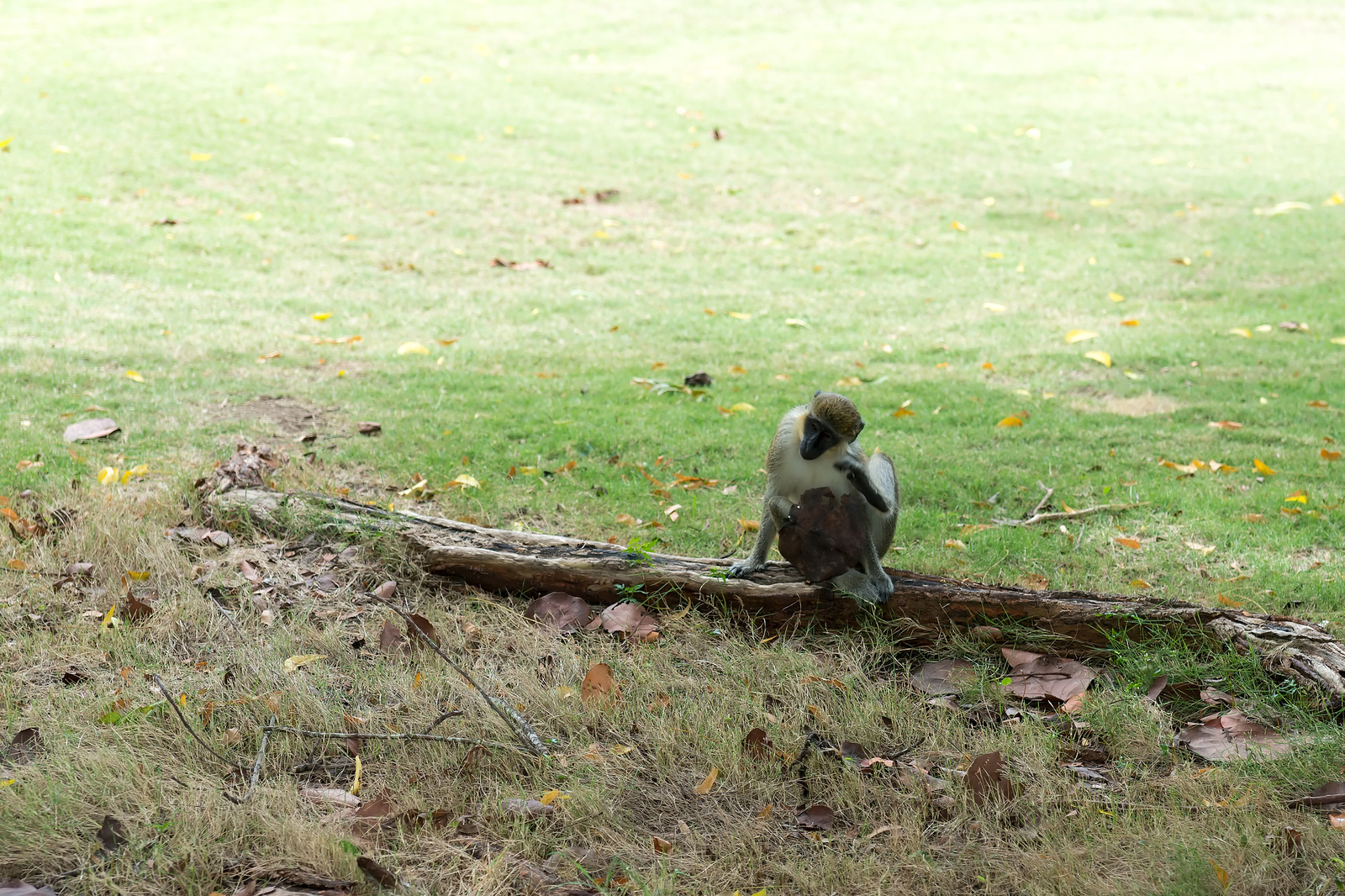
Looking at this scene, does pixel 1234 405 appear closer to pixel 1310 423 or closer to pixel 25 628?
pixel 1310 423

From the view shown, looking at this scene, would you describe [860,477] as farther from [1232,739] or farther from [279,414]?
[279,414]

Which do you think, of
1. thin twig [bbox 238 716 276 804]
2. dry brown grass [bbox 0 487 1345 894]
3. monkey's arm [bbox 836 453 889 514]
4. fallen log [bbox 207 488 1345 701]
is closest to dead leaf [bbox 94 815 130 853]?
dry brown grass [bbox 0 487 1345 894]

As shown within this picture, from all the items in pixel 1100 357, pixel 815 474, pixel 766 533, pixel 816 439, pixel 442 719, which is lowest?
pixel 1100 357

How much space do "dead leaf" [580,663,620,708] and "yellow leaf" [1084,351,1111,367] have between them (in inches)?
249

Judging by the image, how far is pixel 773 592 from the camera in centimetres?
441

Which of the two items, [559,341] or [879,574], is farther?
[559,341]

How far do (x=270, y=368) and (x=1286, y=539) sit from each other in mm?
6935

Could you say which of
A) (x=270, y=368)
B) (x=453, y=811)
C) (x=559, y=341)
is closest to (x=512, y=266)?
(x=559, y=341)

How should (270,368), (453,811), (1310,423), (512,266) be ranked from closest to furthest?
(453,811)
(1310,423)
(270,368)
(512,266)

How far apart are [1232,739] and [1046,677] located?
666 millimetres

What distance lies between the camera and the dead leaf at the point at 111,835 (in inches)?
120

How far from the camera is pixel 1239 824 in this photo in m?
3.15

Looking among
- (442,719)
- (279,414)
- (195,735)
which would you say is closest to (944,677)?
A: (442,719)

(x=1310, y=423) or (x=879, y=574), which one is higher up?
(x=879, y=574)
